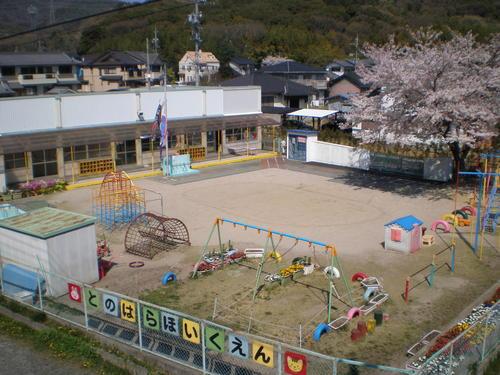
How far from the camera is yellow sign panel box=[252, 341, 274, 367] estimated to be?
785cm

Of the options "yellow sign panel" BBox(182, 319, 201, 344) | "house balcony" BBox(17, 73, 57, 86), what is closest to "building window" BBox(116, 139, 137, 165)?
"yellow sign panel" BBox(182, 319, 201, 344)

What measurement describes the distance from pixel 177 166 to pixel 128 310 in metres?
16.7

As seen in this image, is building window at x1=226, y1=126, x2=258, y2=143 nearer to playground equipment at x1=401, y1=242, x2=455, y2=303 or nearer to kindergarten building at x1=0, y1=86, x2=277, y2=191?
kindergarten building at x1=0, y1=86, x2=277, y2=191

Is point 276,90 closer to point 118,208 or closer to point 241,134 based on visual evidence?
point 241,134

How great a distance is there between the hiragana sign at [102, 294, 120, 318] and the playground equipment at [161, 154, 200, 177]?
630 inches

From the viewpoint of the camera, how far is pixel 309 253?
49.5 ft

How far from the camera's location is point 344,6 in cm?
11944

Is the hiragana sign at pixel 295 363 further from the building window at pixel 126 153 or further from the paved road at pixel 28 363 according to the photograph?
the building window at pixel 126 153

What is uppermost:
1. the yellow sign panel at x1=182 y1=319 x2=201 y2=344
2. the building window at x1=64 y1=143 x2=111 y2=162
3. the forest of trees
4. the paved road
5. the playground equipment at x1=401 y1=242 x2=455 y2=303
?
the forest of trees

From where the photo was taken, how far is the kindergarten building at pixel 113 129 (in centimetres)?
2350

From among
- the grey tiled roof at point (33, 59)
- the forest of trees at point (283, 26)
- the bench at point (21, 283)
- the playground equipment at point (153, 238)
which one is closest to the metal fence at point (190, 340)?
the bench at point (21, 283)

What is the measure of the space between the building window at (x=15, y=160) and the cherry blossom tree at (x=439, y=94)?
46.9ft

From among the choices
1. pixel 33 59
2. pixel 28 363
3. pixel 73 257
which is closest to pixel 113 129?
pixel 73 257

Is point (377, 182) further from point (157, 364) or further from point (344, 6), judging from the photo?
point (344, 6)
